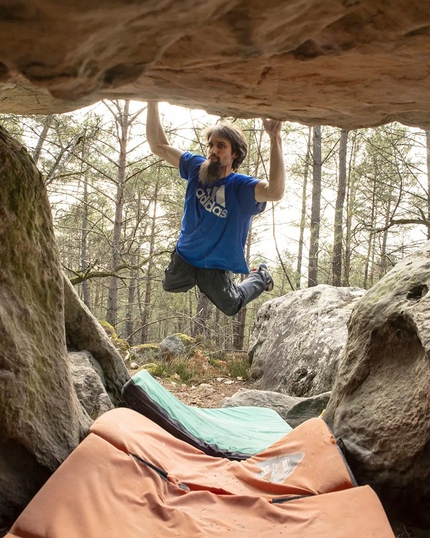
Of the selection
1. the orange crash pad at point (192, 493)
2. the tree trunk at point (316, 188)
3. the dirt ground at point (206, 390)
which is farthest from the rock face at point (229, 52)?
the tree trunk at point (316, 188)

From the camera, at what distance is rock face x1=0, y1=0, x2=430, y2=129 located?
1618mm

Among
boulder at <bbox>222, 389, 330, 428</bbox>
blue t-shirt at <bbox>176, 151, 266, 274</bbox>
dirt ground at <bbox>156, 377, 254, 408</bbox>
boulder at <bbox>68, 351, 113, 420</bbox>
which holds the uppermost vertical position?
blue t-shirt at <bbox>176, 151, 266, 274</bbox>

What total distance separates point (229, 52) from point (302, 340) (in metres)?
5.61

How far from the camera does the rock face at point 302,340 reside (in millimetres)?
6398

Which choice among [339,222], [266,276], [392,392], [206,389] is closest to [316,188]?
[339,222]

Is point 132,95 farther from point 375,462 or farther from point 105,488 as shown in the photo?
point 375,462

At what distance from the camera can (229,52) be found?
2115 mm

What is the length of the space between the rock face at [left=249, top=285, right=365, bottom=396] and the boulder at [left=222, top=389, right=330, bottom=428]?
2.24ft

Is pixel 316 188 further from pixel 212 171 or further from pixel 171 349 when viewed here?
pixel 212 171

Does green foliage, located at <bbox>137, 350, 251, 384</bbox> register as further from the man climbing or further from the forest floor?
the man climbing

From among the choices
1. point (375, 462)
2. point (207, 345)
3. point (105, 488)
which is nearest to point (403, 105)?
point (375, 462)

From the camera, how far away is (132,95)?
124 inches

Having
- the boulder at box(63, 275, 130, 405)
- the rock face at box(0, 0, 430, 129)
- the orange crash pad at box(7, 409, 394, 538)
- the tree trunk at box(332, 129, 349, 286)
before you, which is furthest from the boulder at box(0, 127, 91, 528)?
the tree trunk at box(332, 129, 349, 286)

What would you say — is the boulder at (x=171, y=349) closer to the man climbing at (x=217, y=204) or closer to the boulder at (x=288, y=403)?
the boulder at (x=288, y=403)
